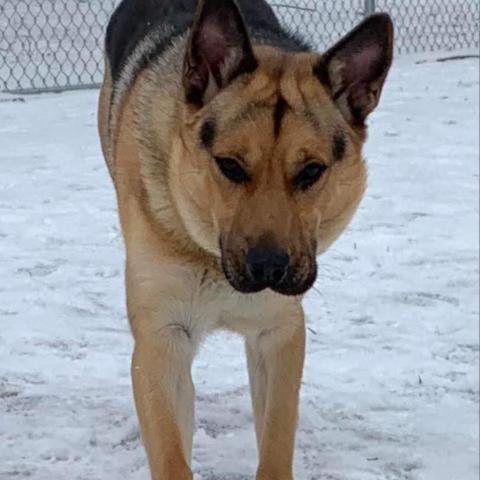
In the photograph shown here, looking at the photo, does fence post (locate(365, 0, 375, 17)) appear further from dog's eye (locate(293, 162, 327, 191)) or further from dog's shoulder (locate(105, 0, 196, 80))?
dog's eye (locate(293, 162, 327, 191))

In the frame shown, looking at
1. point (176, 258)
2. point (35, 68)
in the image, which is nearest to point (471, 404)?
point (176, 258)

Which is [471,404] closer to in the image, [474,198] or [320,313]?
[320,313]

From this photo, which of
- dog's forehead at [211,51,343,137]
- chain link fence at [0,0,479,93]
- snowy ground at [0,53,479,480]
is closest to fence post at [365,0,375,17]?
chain link fence at [0,0,479,93]

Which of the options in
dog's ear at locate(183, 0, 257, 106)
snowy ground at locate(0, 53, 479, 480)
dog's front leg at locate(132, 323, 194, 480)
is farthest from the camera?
snowy ground at locate(0, 53, 479, 480)

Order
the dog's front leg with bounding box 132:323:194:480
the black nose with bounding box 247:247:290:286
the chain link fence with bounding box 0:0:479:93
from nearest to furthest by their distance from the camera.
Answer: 1. the black nose with bounding box 247:247:290:286
2. the dog's front leg with bounding box 132:323:194:480
3. the chain link fence with bounding box 0:0:479:93

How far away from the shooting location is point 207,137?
11.2ft

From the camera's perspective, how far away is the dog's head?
3238mm

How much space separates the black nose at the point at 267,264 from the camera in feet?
10.4

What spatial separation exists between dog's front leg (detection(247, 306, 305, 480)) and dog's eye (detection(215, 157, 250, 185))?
649 millimetres

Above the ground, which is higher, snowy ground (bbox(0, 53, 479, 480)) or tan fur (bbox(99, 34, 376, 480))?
tan fur (bbox(99, 34, 376, 480))

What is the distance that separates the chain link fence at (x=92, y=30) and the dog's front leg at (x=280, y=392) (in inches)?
289

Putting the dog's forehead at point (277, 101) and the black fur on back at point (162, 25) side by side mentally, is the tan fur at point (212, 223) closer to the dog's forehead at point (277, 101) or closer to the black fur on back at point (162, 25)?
the dog's forehead at point (277, 101)

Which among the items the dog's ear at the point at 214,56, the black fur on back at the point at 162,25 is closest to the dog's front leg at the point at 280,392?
the dog's ear at the point at 214,56

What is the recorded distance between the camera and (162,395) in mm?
3701
